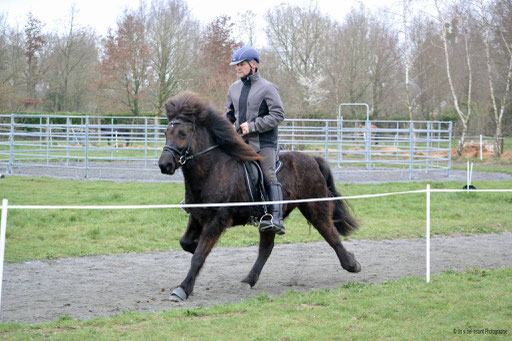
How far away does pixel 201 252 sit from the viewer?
621 centimetres

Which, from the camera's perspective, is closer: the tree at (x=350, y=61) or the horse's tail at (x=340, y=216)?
the horse's tail at (x=340, y=216)

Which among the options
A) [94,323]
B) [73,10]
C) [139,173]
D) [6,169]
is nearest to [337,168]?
[139,173]

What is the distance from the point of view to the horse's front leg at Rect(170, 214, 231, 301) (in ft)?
19.7

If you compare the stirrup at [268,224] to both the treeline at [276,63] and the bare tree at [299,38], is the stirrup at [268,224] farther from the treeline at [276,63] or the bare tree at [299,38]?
the bare tree at [299,38]

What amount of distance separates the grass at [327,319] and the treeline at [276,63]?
2864 centimetres

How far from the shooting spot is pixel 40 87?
135 ft

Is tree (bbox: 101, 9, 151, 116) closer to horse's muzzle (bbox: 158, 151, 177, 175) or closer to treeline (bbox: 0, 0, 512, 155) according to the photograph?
treeline (bbox: 0, 0, 512, 155)

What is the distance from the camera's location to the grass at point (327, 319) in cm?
466

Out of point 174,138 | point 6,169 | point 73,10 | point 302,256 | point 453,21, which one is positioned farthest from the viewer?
point 73,10

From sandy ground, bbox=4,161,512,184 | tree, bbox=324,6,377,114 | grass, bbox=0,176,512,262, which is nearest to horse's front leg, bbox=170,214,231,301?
grass, bbox=0,176,512,262

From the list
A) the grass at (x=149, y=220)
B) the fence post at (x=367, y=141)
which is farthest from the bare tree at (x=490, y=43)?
the grass at (x=149, y=220)

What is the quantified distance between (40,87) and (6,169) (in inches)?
897

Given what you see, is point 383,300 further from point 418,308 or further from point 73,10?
point 73,10

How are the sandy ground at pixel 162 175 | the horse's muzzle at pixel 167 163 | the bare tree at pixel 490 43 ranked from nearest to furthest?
1. the horse's muzzle at pixel 167 163
2. the sandy ground at pixel 162 175
3. the bare tree at pixel 490 43
